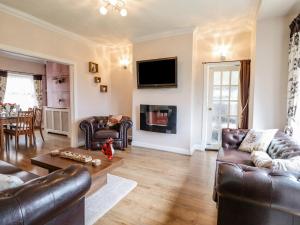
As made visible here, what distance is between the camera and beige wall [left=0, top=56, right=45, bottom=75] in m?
5.93

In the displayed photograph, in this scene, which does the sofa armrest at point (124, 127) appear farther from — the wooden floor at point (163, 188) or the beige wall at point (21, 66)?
the beige wall at point (21, 66)

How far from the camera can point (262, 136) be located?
2424 mm

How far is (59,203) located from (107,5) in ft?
9.18

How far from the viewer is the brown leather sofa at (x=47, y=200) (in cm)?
80

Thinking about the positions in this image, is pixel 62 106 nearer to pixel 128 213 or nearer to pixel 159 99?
pixel 159 99

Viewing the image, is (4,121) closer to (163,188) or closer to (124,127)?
(124,127)

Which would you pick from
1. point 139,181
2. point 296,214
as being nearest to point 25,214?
point 296,214

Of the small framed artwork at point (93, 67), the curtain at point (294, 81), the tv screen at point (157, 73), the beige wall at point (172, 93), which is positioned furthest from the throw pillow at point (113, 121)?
the curtain at point (294, 81)

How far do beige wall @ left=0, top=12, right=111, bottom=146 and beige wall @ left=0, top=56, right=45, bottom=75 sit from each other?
346 cm

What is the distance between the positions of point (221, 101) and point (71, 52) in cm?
367

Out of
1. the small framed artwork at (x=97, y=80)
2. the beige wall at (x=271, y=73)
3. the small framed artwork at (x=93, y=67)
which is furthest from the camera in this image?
the small framed artwork at (x=97, y=80)

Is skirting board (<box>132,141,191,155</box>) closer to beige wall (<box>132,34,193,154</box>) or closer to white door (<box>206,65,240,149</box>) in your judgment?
beige wall (<box>132,34,193,154</box>)

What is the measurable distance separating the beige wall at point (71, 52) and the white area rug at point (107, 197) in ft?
7.66

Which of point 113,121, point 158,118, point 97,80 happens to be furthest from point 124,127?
point 97,80
